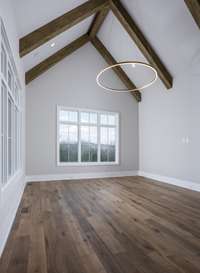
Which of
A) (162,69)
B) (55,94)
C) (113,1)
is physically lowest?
(55,94)

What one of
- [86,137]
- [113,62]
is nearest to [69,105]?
[86,137]

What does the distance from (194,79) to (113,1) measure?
2.99 meters

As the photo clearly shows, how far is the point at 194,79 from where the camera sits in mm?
4730

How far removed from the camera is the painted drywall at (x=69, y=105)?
19.2 feet

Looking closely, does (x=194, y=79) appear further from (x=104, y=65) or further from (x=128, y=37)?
(x=104, y=65)

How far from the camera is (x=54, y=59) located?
570cm

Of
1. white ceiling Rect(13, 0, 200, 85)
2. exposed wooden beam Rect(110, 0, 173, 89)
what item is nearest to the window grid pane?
white ceiling Rect(13, 0, 200, 85)

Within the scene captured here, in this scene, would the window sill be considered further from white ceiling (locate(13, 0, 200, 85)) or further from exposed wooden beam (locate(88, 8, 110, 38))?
exposed wooden beam (locate(88, 8, 110, 38))

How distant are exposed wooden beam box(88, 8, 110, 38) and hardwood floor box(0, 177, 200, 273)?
5.19 metres

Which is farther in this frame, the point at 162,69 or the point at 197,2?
the point at 162,69

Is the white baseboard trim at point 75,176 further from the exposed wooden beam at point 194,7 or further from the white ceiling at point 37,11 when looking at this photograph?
the exposed wooden beam at point 194,7

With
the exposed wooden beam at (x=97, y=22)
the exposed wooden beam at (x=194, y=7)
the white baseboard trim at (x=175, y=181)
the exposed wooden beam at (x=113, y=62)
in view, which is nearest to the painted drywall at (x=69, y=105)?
the exposed wooden beam at (x=113, y=62)

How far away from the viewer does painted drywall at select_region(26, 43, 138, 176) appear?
584 cm

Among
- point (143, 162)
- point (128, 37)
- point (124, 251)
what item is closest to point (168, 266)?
point (124, 251)
